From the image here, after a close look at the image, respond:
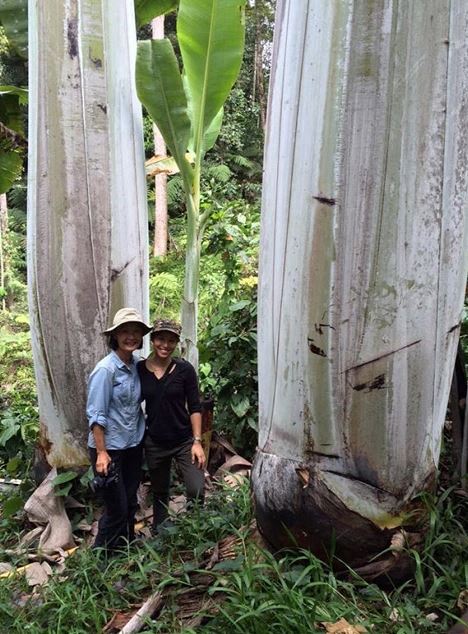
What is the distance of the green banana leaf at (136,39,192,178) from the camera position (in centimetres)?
409

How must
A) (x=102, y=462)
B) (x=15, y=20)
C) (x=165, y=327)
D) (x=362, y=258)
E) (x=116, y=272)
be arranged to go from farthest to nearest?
(x=15, y=20)
(x=116, y=272)
(x=165, y=327)
(x=102, y=462)
(x=362, y=258)

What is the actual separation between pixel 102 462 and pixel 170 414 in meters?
0.52

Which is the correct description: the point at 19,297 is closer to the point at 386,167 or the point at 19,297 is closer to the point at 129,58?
the point at 129,58

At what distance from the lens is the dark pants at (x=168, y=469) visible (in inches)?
146

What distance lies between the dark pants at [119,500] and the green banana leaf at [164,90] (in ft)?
7.45

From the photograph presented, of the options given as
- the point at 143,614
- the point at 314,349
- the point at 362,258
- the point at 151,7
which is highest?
the point at 151,7

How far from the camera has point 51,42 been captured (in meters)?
4.02

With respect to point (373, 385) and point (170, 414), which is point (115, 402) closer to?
point (170, 414)

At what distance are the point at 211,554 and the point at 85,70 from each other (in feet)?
10.5

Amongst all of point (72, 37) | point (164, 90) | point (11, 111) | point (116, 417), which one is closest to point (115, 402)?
point (116, 417)

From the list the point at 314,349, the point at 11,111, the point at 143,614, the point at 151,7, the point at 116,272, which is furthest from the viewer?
the point at 11,111

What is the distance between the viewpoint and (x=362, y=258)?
95.1 inches

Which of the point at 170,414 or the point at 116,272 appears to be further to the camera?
the point at 116,272

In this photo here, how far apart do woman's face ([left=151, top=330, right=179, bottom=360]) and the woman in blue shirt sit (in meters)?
0.10
